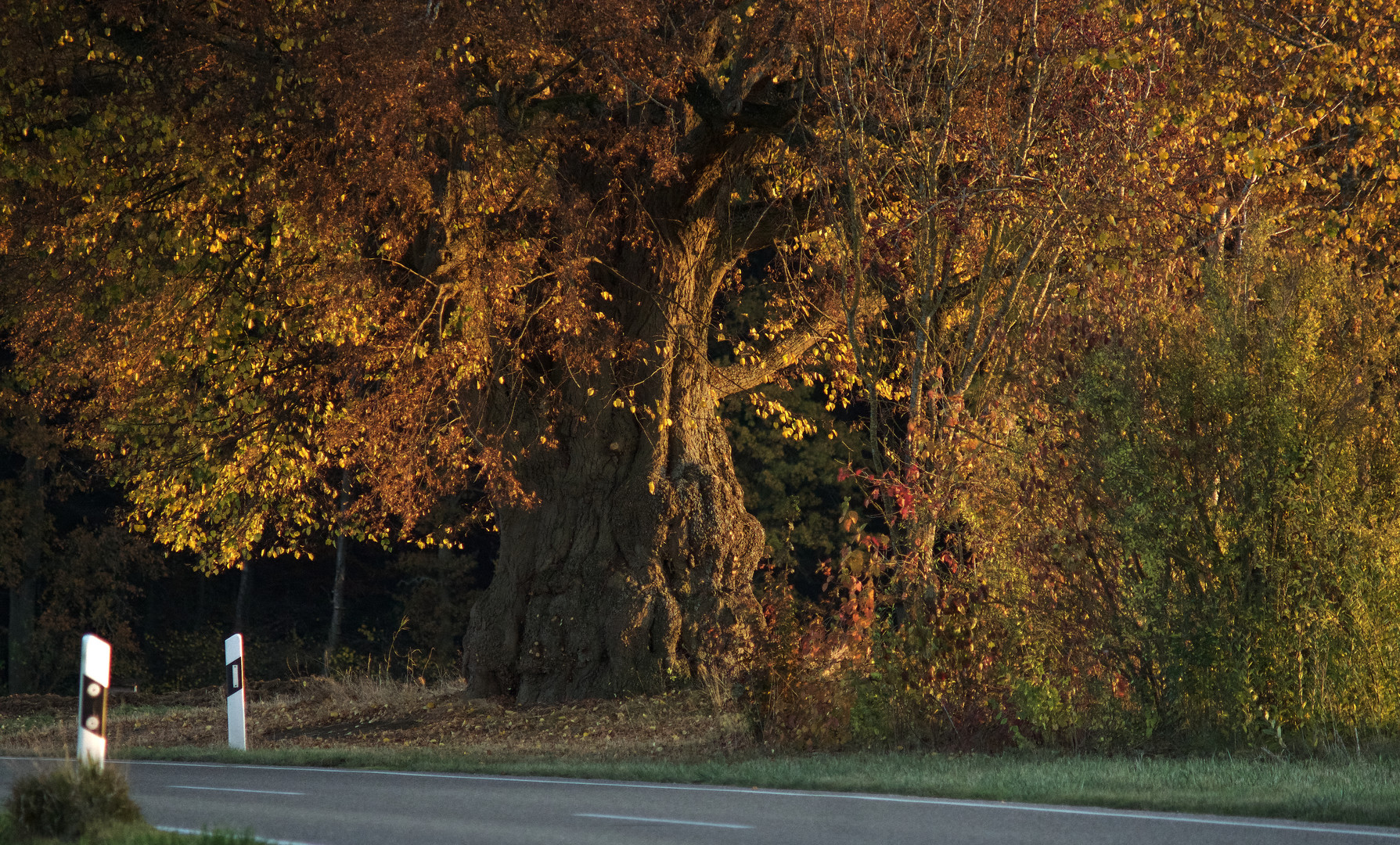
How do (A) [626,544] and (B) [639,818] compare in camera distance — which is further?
(A) [626,544]

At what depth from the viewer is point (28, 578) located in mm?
37844

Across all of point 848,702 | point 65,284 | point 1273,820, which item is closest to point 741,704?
point 848,702

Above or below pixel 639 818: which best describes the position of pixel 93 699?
above

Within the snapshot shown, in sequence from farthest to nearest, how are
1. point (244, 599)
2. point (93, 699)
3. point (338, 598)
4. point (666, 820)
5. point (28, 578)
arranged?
point (244, 599) < point (338, 598) < point (28, 578) < point (93, 699) < point (666, 820)

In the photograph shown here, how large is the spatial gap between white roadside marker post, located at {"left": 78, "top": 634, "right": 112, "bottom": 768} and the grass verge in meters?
4.06

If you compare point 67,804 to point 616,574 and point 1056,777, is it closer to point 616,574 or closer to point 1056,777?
point 1056,777

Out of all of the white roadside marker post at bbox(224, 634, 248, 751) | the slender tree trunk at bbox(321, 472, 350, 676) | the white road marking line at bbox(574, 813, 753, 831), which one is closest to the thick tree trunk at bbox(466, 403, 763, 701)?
the white roadside marker post at bbox(224, 634, 248, 751)

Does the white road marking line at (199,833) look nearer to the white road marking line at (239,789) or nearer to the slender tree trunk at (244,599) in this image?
the white road marking line at (239,789)

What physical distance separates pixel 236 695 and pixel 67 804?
25.3ft

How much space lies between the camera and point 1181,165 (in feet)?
44.2

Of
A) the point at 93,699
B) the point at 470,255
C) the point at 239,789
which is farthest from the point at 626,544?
the point at 93,699

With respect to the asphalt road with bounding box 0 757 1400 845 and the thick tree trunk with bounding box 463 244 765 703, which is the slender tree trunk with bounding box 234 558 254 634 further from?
the asphalt road with bounding box 0 757 1400 845

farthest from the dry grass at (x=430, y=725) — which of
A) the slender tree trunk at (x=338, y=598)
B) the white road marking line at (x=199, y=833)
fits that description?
the slender tree trunk at (x=338, y=598)

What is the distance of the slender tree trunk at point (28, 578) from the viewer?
37281 millimetres
